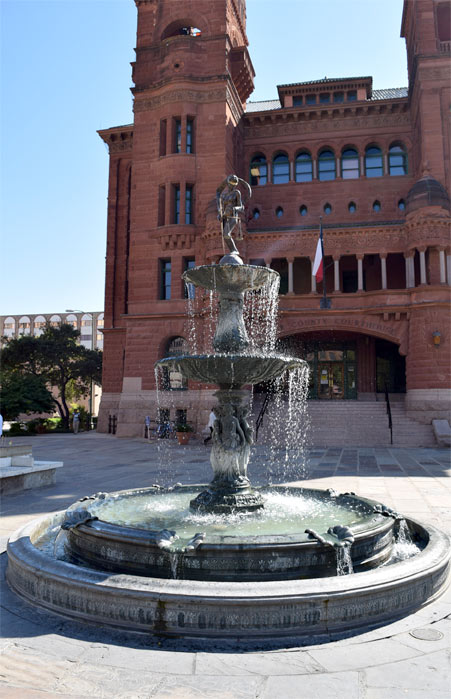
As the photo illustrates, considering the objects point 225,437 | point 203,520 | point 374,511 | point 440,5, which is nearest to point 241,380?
point 225,437

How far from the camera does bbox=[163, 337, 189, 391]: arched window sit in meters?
28.8

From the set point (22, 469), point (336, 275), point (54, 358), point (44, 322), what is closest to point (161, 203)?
point (336, 275)

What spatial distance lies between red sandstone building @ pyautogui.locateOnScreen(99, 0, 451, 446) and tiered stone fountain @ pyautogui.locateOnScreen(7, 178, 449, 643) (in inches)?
774

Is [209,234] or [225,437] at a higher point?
[209,234]

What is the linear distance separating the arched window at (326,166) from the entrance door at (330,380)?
11898 millimetres

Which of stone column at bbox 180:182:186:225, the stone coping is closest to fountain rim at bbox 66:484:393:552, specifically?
the stone coping

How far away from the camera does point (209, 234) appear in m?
28.3

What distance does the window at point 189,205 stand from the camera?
30.3m

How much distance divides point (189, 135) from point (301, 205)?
8243mm

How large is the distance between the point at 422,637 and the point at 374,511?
2.71 metres

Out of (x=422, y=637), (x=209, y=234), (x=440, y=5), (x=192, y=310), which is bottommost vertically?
(x=422, y=637)

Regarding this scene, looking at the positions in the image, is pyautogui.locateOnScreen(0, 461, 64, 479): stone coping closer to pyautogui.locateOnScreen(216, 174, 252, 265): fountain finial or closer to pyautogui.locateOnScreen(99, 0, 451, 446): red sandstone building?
pyautogui.locateOnScreen(216, 174, 252, 265): fountain finial

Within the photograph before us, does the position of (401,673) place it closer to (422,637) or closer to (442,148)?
(422,637)

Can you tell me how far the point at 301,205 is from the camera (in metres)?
33.8
